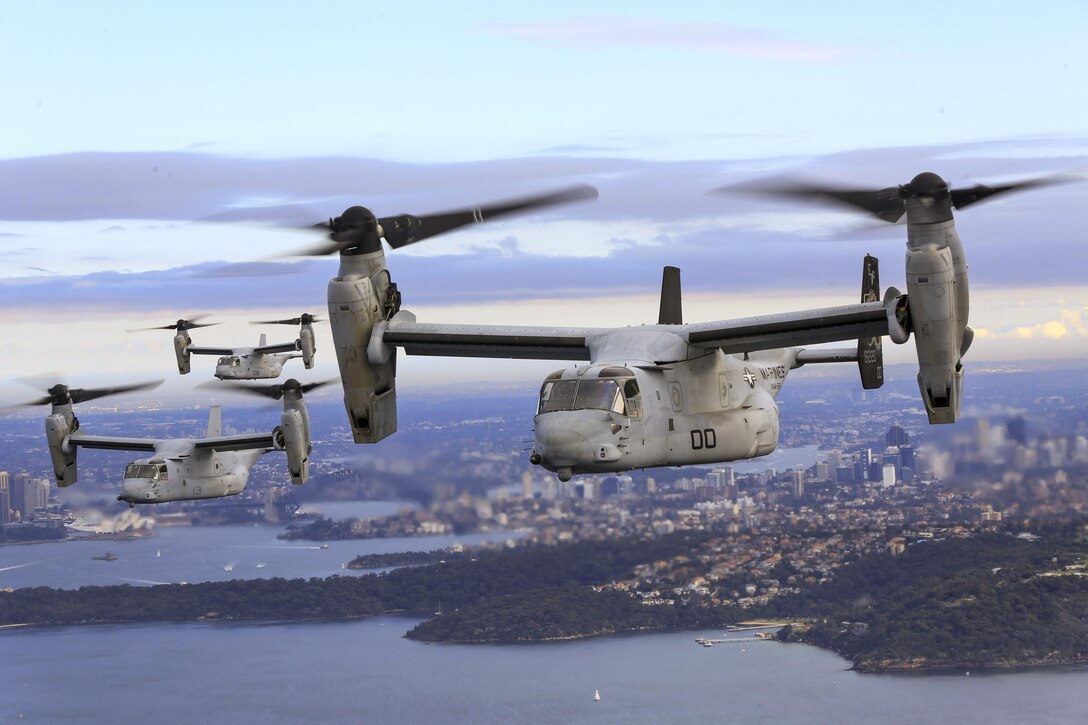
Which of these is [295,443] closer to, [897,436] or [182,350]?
[182,350]

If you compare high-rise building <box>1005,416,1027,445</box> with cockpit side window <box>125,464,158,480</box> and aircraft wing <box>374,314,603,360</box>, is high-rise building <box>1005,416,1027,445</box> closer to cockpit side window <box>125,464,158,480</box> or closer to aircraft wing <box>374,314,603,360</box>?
aircraft wing <box>374,314,603,360</box>

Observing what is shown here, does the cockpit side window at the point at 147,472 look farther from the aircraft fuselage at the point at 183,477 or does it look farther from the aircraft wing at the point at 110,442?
the aircraft wing at the point at 110,442

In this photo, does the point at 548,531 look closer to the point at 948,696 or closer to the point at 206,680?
the point at 948,696

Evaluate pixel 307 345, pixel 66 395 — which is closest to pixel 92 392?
pixel 66 395

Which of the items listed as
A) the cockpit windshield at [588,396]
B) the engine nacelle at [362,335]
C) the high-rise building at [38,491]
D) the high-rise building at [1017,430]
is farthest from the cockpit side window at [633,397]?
the high-rise building at [38,491]

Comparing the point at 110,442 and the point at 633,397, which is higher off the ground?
the point at 633,397
